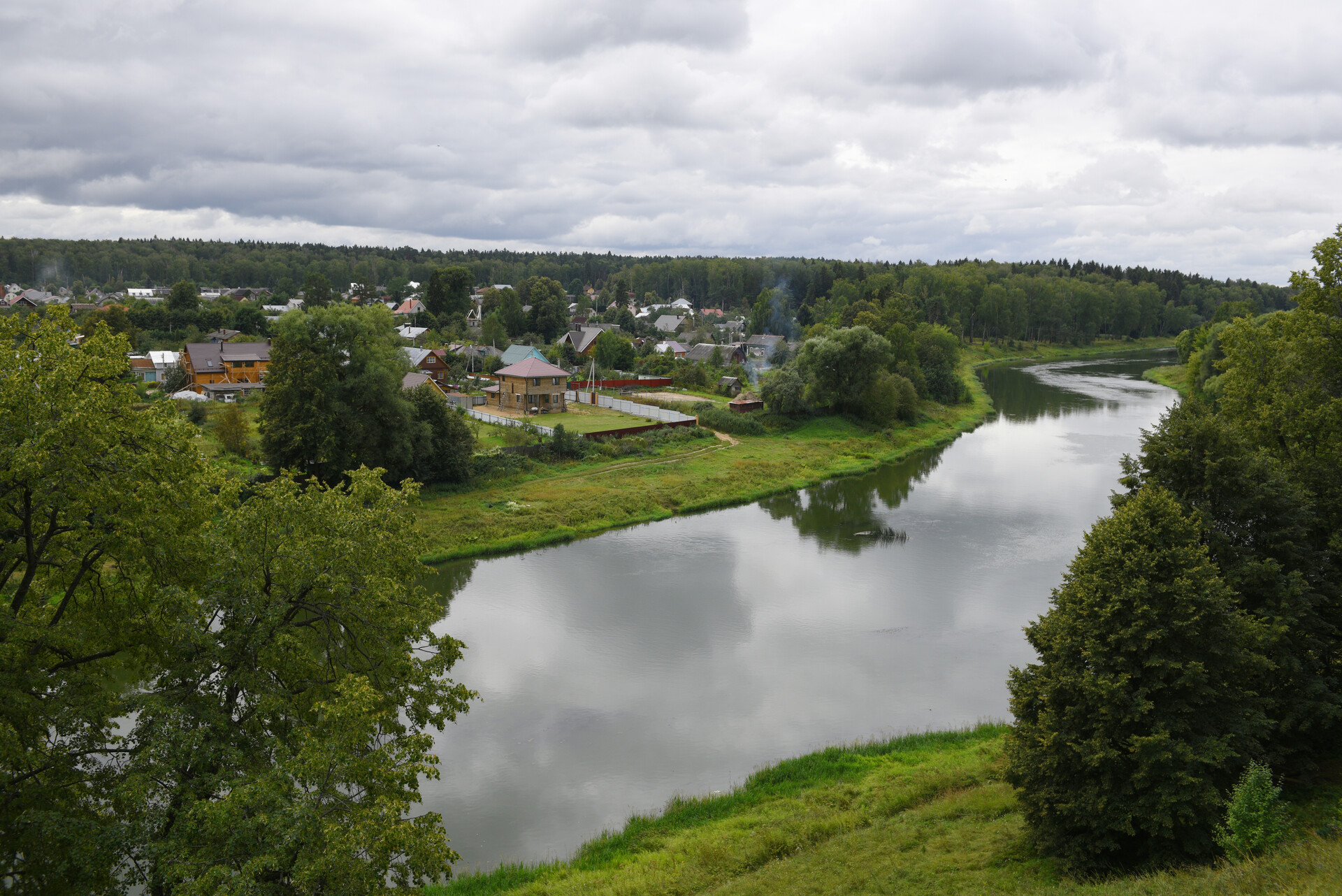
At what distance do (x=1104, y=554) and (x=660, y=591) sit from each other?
42.0 feet

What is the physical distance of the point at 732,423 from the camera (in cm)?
4262

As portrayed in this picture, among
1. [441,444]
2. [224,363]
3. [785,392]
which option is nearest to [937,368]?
[785,392]

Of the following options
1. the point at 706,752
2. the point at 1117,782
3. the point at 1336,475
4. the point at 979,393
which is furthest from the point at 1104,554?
the point at 979,393

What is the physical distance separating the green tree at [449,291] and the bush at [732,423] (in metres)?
38.9

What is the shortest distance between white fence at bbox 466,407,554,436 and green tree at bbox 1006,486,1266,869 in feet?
90.2

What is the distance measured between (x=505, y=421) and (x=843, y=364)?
18.2 metres

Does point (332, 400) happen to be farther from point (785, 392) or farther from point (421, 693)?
point (785, 392)

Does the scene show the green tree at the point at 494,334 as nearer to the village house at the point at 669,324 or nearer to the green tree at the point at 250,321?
the green tree at the point at 250,321

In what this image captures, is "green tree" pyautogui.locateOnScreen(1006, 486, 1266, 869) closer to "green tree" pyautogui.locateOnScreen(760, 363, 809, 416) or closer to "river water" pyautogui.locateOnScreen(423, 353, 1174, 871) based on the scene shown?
"river water" pyautogui.locateOnScreen(423, 353, 1174, 871)

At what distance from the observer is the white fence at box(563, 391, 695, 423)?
4262 centimetres

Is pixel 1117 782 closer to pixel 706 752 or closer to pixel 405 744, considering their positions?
pixel 706 752

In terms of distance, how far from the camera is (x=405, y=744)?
748cm

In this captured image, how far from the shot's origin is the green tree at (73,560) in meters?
6.69

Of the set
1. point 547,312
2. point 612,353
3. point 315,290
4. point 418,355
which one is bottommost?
point 418,355
